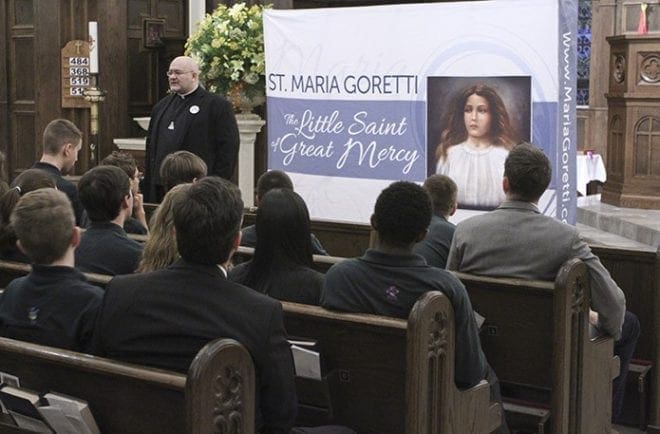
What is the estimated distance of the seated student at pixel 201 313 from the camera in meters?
2.52

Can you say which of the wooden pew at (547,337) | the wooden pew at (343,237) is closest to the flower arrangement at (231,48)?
the wooden pew at (343,237)

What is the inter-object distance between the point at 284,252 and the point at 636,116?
16.8 feet

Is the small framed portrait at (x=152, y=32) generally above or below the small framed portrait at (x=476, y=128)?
above

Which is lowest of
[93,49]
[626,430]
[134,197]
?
[626,430]

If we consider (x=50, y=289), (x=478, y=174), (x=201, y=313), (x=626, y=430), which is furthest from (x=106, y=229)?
(x=478, y=174)

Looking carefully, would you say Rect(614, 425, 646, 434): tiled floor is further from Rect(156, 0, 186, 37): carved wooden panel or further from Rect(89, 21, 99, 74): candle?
Rect(156, 0, 186, 37): carved wooden panel

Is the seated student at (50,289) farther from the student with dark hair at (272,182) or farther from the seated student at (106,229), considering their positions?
the student with dark hair at (272,182)

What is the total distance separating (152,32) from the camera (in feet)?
33.1

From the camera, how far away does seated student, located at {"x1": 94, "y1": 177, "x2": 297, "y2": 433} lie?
252 centimetres

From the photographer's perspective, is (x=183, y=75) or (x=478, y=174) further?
(x=183, y=75)

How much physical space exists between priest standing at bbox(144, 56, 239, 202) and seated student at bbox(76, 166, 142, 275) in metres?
2.37

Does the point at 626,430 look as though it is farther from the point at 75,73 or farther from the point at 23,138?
the point at 23,138

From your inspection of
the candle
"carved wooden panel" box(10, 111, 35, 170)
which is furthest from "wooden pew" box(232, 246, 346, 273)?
"carved wooden panel" box(10, 111, 35, 170)

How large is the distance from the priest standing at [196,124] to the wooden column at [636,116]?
3110 mm
